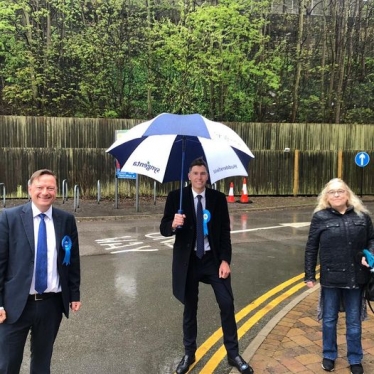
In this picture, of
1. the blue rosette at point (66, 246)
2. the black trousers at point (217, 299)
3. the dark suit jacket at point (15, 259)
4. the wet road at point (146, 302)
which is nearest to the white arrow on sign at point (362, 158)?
the wet road at point (146, 302)

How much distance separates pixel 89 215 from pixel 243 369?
10.7 m

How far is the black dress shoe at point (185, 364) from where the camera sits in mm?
4105

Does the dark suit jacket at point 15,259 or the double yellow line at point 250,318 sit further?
the double yellow line at point 250,318

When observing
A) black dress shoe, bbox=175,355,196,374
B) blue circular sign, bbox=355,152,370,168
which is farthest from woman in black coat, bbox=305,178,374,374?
blue circular sign, bbox=355,152,370,168

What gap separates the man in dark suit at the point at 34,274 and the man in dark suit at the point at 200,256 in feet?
3.78

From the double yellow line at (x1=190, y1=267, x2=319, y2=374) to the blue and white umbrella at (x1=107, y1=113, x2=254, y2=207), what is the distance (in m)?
1.77

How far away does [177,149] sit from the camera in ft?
15.5

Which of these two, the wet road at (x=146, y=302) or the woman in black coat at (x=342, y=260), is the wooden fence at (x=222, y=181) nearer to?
the wet road at (x=146, y=302)

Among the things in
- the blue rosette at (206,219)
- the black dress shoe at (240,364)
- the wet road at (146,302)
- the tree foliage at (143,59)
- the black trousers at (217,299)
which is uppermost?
the tree foliage at (143,59)

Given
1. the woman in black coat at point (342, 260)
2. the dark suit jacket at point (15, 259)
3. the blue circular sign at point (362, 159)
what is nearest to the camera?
the dark suit jacket at point (15, 259)

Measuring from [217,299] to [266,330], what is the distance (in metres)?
1.19

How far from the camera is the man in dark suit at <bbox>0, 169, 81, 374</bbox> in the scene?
3094 millimetres

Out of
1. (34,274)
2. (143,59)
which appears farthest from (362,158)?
(34,274)

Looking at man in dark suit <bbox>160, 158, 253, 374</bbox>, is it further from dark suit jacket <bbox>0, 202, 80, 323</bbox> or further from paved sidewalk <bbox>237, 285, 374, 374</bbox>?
dark suit jacket <bbox>0, 202, 80, 323</bbox>
